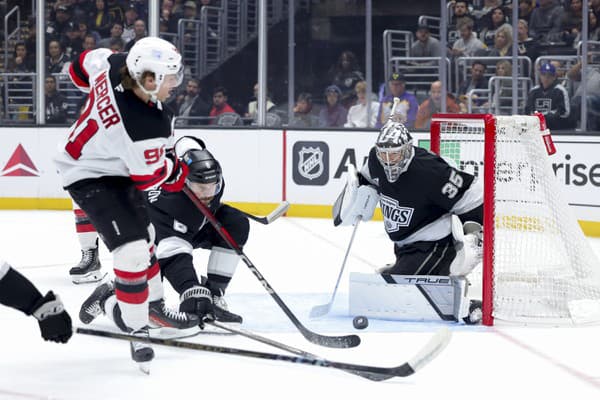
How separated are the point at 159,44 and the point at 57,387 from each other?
993 mm

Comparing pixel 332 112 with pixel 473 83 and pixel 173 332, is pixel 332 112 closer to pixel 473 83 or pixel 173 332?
pixel 473 83

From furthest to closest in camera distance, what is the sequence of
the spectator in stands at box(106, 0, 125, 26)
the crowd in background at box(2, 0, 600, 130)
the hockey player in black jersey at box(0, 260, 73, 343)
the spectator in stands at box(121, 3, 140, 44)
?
the spectator in stands at box(106, 0, 125, 26)
the spectator in stands at box(121, 3, 140, 44)
the crowd in background at box(2, 0, 600, 130)
the hockey player in black jersey at box(0, 260, 73, 343)

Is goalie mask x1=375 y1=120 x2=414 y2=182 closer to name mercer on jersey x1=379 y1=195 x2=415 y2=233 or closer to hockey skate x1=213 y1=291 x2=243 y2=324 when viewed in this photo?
name mercer on jersey x1=379 y1=195 x2=415 y2=233

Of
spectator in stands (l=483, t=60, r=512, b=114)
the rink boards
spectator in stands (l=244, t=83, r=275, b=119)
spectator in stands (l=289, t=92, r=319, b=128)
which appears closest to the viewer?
spectator in stands (l=483, t=60, r=512, b=114)

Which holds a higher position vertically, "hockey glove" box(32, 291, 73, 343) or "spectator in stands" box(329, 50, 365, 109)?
"spectator in stands" box(329, 50, 365, 109)

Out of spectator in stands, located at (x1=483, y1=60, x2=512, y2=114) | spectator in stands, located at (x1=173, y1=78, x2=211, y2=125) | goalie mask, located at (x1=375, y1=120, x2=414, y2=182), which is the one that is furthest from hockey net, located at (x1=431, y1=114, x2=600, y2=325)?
spectator in stands, located at (x1=173, y1=78, x2=211, y2=125)

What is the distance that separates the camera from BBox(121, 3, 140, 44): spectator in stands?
8.39 meters

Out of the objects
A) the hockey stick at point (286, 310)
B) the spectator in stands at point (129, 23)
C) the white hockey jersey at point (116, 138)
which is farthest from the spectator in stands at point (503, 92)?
the white hockey jersey at point (116, 138)

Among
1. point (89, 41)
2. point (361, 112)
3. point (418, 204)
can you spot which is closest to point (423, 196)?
point (418, 204)

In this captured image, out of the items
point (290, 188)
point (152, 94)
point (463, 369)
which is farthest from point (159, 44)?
point (290, 188)

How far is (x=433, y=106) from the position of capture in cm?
744

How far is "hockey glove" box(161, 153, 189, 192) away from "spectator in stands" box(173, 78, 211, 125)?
496cm

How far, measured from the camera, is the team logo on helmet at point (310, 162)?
7402mm

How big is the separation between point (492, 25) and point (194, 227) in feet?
15.4
